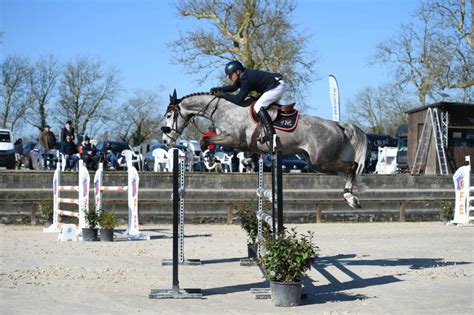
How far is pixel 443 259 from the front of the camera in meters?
12.2

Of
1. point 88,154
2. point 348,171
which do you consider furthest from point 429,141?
point 348,171

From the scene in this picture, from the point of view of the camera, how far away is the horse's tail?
1085cm

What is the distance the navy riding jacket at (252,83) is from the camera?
10.0m

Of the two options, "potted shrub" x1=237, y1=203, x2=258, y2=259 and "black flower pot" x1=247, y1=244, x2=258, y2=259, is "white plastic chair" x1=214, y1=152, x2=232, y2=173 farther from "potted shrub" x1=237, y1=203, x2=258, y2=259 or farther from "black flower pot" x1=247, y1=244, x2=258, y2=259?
"black flower pot" x1=247, y1=244, x2=258, y2=259

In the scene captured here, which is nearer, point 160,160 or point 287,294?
point 287,294

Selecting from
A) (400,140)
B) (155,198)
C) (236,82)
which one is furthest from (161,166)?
(236,82)

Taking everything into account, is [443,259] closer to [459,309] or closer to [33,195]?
[459,309]

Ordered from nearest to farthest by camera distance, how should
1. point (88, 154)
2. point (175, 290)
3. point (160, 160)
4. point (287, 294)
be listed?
point (287, 294), point (175, 290), point (88, 154), point (160, 160)

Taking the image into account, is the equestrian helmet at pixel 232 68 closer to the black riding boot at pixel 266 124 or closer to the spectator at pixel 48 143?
the black riding boot at pixel 266 124

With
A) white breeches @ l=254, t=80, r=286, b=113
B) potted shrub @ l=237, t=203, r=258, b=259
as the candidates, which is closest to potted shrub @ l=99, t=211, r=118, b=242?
potted shrub @ l=237, t=203, r=258, b=259

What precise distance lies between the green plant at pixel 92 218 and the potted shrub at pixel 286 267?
6.82 meters

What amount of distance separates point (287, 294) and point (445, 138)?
23.2 meters

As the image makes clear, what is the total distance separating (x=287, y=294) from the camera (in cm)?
811

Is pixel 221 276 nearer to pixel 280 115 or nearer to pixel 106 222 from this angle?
pixel 280 115
